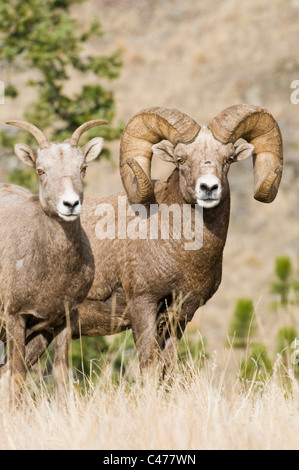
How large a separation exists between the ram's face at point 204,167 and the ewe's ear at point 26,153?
1590 mm

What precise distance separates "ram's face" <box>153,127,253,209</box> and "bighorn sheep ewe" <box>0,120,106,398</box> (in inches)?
39.5

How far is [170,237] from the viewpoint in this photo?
30.2 feet

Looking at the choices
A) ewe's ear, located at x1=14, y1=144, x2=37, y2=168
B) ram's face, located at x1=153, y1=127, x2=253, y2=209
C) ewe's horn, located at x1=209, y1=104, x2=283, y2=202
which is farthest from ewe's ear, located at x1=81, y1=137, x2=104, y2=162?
ewe's horn, located at x1=209, y1=104, x2=283, y2=202

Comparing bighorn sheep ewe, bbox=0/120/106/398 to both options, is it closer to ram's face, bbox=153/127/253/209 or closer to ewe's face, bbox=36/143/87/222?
ewe's face, bbox=36/143/87/222

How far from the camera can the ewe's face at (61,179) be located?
25.1 feet

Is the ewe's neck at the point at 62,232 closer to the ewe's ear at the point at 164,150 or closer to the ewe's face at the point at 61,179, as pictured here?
the ewe's face at the point at 61,179

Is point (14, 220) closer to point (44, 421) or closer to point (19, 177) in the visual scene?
point (44, 421)

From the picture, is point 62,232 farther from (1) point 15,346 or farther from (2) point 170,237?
(2) point 170,237

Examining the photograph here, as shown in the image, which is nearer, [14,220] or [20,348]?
[20,348]

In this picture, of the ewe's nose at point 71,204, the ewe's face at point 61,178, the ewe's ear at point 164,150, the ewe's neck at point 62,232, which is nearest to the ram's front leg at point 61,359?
the ewe's neck at point 62,232

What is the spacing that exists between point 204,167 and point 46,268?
6.20 feet

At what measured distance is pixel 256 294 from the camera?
89.2 feet

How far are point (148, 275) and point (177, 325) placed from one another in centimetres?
70
